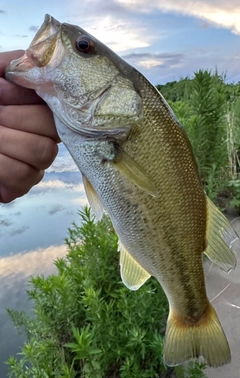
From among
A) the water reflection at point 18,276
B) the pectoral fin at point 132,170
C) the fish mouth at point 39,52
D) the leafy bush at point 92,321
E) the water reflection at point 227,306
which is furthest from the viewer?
the water reflection at point 18,276

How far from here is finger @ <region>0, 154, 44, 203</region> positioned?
73 cm

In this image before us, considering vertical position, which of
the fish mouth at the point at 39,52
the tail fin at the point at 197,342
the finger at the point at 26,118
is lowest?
the tail fin at the point at 197,342

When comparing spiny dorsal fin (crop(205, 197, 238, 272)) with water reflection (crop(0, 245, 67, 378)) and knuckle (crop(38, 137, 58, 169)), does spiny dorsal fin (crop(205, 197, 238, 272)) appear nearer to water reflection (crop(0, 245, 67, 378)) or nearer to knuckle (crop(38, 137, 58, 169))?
knuckle (crop(38, 137, 58, 169))

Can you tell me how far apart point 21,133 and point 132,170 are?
0.69ft

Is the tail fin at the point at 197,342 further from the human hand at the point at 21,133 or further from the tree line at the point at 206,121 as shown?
the tree line at the point at 206,121

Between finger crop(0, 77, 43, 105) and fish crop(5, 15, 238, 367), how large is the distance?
0.06 feet

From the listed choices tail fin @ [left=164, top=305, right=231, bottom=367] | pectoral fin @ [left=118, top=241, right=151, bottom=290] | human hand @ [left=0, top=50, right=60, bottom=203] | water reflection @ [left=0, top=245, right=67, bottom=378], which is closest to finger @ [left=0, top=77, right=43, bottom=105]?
human hand @ [left=0, top=50, right=60, bottom=203]

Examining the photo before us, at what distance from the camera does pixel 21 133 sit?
2.38 feet

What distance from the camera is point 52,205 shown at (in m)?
2.84

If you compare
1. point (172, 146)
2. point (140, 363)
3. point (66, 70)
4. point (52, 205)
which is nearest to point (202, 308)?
point (172, 146)

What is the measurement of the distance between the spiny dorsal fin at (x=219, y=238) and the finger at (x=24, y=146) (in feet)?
1.30

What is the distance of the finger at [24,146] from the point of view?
0.72 m

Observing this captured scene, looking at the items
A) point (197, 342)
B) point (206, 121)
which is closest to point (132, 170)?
point (197, 342)

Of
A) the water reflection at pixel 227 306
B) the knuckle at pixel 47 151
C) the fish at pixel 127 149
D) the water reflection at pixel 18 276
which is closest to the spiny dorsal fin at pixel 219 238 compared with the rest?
the fish at pixel 127 149
